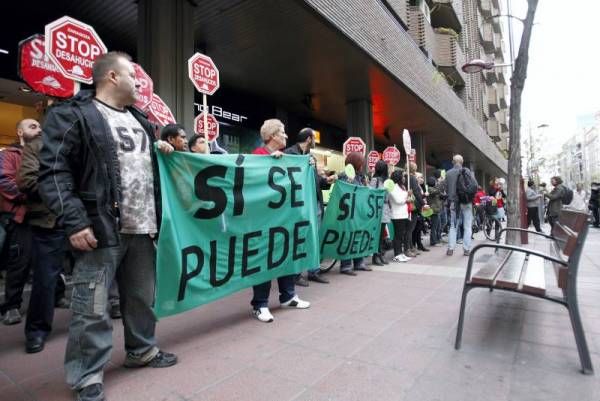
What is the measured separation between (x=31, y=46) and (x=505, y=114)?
52.4 metres

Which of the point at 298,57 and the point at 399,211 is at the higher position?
the point at 298,57

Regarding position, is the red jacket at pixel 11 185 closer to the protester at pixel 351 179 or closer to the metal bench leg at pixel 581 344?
the protester at pixel 351 179

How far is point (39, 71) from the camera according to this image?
14.6 ft

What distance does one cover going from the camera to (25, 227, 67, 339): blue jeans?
3.02 meters

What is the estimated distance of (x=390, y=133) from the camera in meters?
18.9

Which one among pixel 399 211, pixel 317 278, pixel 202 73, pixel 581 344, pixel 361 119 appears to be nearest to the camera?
pixel 581 344

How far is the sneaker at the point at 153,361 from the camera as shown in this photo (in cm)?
258

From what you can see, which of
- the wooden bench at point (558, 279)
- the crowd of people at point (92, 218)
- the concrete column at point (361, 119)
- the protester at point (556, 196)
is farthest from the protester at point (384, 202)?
the protester at point (556, 196)

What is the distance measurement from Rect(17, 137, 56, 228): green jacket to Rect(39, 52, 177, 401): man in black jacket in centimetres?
114

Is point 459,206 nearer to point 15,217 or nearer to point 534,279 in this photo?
point 534,279

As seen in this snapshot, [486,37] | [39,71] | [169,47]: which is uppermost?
[486,37]

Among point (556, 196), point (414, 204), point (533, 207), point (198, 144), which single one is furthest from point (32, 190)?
point (556, 196)

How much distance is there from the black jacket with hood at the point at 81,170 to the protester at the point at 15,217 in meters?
1.51

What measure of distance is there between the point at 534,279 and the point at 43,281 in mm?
3806
